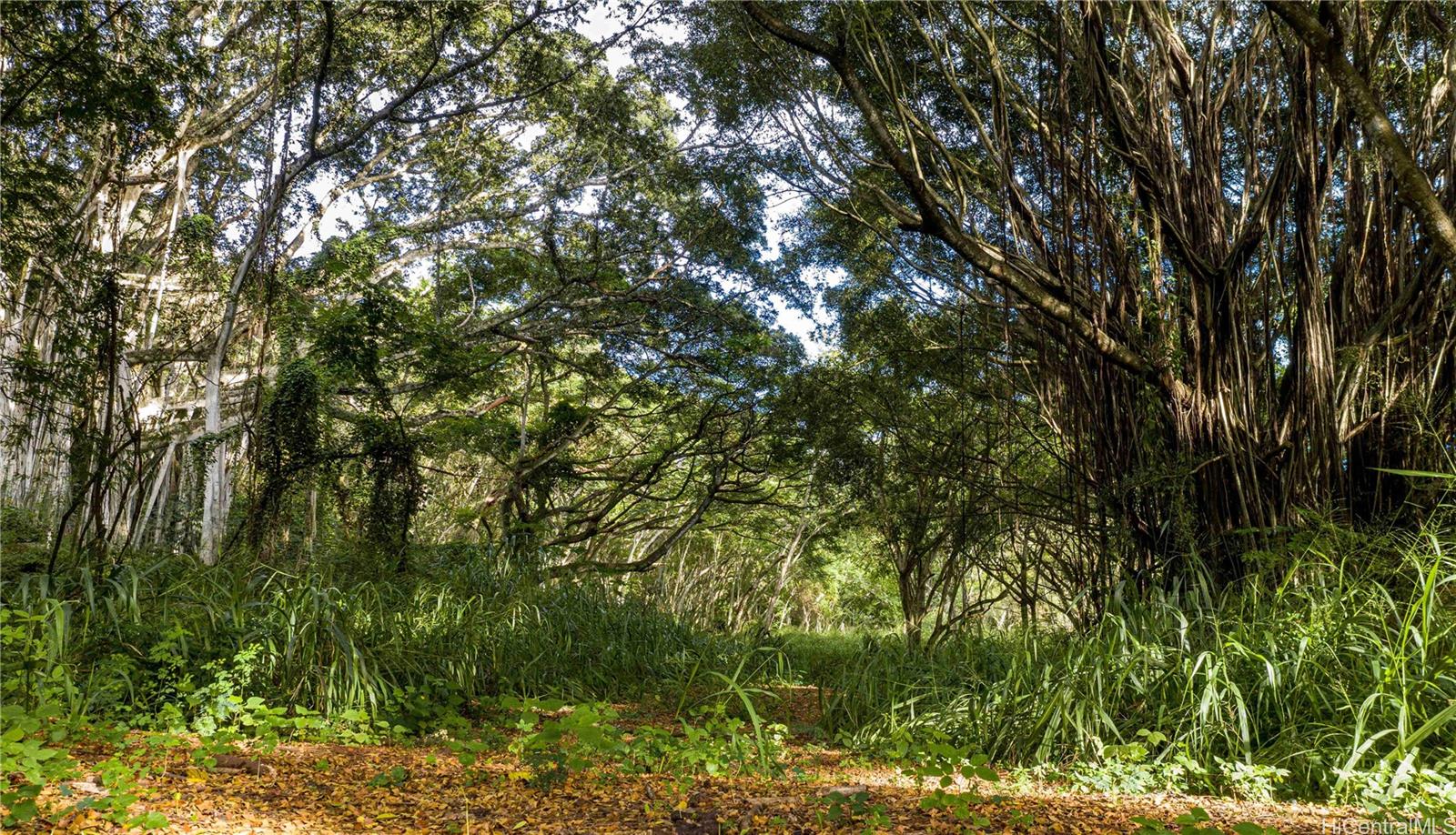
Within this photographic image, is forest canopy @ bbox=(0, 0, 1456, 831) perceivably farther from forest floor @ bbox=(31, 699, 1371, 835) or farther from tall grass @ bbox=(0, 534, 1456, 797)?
forest floor @ bbox=(31, 699, 1371, 835)


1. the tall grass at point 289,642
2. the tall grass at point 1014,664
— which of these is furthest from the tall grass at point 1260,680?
the tall grass at point 289,642

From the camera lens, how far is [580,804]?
2391mm

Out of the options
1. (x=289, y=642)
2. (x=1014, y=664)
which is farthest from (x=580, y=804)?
(x=1014, y=664)

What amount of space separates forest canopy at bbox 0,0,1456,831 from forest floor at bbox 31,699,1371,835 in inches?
18.0

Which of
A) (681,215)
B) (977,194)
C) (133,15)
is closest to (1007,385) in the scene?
(977,194)

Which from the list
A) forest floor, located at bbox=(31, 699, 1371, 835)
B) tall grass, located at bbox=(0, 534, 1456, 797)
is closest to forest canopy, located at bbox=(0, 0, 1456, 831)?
tall grass, located at bbox=(0, 534, 1456, 797)

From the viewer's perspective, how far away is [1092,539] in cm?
513

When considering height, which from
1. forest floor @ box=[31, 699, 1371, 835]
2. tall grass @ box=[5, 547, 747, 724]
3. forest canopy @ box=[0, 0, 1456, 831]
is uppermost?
forest canopy @ box=[0, 0, 1456, 831]

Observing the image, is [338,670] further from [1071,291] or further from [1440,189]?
[1440,189]

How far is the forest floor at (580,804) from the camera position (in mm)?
2137

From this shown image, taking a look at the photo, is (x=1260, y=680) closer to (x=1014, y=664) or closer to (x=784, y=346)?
(x=1014, y=664)

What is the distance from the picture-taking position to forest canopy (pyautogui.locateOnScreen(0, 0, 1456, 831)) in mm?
3326

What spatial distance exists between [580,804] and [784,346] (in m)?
6.60

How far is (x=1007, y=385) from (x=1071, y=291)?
2830mm
